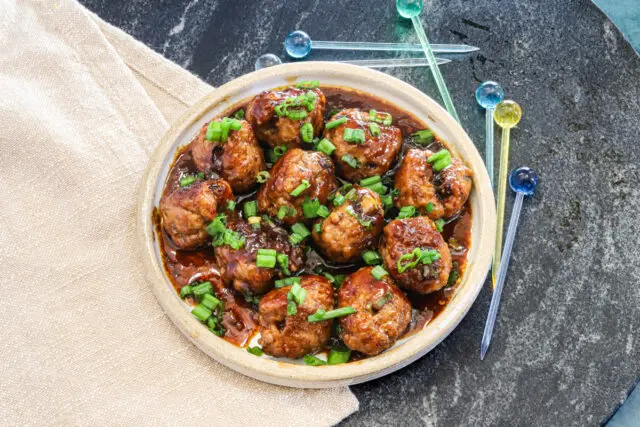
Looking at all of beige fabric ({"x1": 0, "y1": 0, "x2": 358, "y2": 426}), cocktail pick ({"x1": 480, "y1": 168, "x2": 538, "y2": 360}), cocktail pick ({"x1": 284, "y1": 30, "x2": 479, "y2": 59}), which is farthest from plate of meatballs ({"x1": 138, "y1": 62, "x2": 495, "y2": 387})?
cocktail pick ({"x1": 284, "y1": 30, "x2": 479, "y2": 59})

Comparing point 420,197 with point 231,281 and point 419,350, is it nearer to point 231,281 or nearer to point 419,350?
point 419,350

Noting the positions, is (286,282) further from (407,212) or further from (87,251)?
(87,251)

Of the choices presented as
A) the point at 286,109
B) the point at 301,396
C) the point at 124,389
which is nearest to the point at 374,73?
the point at 286,109

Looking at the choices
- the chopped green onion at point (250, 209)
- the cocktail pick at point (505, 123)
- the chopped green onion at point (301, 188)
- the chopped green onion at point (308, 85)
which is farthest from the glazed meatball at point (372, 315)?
the cocktail pick at point (505, 123)

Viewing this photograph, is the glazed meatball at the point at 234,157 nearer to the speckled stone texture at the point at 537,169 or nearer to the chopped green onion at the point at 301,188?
the chopped green onion at the point at 301,188

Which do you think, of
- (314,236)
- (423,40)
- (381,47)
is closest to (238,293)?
(314,236)

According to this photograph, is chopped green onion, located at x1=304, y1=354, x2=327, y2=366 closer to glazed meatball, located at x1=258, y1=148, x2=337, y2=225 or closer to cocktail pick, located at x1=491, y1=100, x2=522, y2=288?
glazed meatball, located at x1=258, y1=148, x2=337, y2=225
